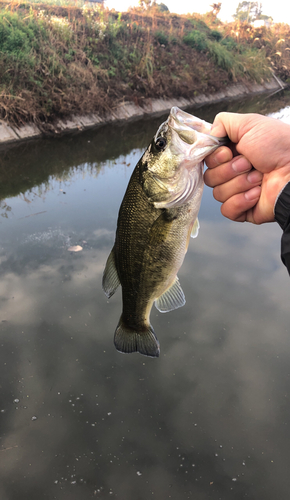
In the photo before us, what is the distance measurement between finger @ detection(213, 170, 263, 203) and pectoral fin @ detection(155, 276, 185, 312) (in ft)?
2.45

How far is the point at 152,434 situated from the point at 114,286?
5.76 feet

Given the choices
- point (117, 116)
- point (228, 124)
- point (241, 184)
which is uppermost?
point (228, 124)

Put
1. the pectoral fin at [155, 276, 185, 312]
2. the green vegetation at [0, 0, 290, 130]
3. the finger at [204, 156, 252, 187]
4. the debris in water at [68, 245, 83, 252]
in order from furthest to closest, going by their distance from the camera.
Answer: the green vegetation at [0, 0, 290, 130] < the debris in water at [68, 245, 83, 252] < the pectoral fin at [155, 276, 185, 312] < the finger at [204, 156, 252, 187]

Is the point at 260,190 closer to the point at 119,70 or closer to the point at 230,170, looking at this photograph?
the point at 230,170

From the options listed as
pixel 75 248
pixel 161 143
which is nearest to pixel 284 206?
pixel 161 143

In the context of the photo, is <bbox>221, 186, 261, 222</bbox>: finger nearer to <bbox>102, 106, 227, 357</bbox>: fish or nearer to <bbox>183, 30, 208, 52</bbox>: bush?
<bbox>102, 106, 227, 357</bbox>: fish

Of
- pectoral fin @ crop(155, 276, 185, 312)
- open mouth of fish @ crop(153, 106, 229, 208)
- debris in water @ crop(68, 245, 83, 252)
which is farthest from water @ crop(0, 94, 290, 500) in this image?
open mouth of fish @ crop(153, 106, 229, 208)

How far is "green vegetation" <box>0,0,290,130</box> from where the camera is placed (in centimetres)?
1155

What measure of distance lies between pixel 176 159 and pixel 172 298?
38.7 inches

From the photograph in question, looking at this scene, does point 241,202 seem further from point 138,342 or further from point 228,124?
point 138,342

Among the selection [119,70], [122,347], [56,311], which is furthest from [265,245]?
[119,70]

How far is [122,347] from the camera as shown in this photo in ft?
7.81

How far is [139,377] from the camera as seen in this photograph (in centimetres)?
364

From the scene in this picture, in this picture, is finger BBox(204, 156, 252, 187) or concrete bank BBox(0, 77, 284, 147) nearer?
finger BBox(204, 156, 252, 187)
